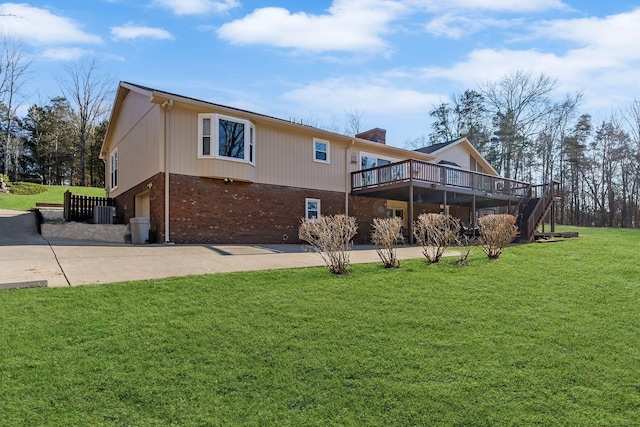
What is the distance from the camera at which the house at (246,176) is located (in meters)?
12.2

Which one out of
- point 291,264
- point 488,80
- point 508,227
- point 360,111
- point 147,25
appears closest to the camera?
point 291,264

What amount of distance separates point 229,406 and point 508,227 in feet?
29.0

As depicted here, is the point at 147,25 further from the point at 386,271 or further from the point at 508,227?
the point at 508,227

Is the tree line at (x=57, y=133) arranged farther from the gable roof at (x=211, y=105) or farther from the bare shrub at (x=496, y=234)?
the bare shrub at (x=496, y=234)

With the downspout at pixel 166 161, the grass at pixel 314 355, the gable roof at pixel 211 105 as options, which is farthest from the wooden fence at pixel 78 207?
the grass at pixel 314 355

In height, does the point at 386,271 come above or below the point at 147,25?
below

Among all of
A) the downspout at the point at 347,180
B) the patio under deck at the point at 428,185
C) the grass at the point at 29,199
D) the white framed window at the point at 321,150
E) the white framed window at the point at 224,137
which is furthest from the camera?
the grass at the point at 29,199

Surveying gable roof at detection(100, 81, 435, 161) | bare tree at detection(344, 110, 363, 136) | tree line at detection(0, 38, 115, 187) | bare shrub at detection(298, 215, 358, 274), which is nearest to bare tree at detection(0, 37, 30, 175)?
tree line at detection(0, 38, 115, 187)

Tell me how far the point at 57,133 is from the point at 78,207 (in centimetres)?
3099

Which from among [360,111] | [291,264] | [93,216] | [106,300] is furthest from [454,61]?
[360,111]

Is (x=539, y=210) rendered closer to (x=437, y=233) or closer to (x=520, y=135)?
(x=437, y=233)

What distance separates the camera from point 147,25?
1026cm

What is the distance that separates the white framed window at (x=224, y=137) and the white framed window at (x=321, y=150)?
11.1 feet

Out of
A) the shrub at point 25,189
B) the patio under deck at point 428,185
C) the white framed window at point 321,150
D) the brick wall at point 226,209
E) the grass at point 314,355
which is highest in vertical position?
the white framed window at point 321,150
